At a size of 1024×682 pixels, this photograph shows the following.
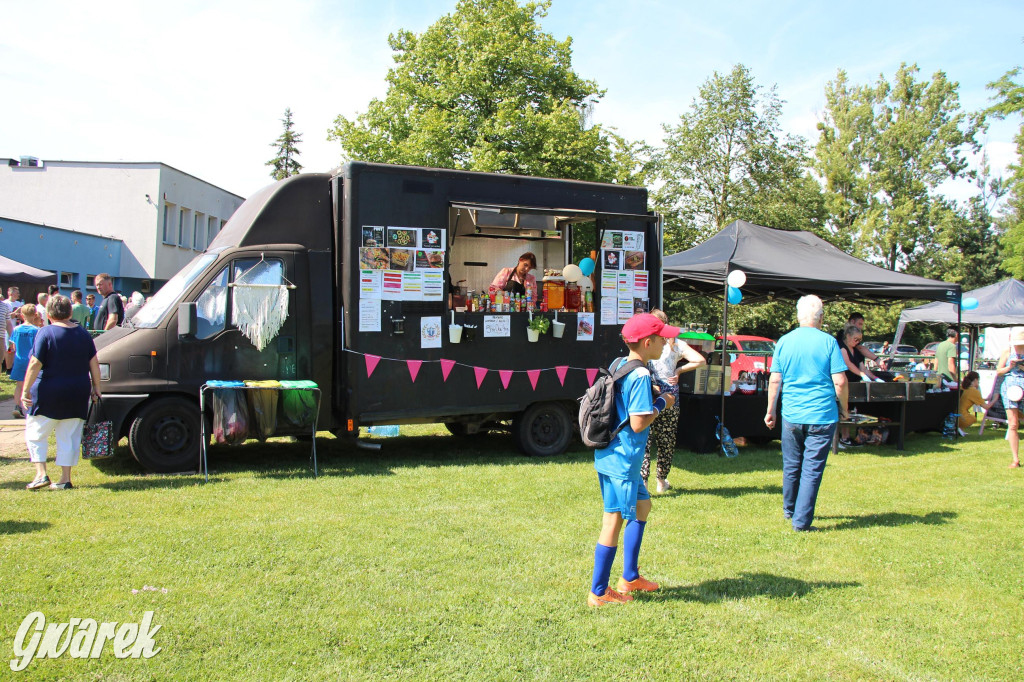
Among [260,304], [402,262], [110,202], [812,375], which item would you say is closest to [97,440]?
[260,304]

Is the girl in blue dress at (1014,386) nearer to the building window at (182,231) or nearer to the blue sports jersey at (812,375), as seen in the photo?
the blue sports jersey at (812,375)

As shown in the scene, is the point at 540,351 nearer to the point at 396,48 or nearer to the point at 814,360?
the point at 814,360

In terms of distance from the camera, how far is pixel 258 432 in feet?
24.3

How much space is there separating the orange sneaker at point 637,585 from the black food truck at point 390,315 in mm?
4154

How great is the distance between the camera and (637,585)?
173 inches

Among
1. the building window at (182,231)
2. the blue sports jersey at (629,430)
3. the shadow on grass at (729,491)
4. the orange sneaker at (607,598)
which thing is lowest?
the shadow on grass at (729,491)

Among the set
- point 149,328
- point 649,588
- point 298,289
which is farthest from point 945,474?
point 149,328

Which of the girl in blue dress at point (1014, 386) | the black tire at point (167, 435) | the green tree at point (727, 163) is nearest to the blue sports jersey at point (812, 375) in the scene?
the girl in blue dress at point (1014, 386)

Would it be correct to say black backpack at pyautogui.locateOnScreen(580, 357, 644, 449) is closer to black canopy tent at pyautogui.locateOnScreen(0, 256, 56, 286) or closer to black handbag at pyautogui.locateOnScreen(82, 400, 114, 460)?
black handbag at pyautogui.locateOnScreen(82, 400, 114, 460)

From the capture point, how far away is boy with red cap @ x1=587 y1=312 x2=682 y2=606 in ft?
13.4

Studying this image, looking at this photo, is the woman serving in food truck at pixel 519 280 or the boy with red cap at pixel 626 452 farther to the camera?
the woman serving in food truck at pixel 519 280

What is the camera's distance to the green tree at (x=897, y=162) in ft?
134

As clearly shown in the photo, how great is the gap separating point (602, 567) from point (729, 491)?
3632 millimetres

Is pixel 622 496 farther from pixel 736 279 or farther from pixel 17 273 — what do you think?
pixel 17 273
